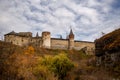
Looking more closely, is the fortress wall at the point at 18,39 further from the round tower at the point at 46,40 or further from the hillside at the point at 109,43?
the hillside at the point at 109,43

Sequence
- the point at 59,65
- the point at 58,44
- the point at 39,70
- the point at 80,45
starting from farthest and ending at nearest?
the point at 80,45 → the point at 58,44 → the point at 59,65 → the point at 39,70

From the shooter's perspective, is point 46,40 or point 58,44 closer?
point 46,40

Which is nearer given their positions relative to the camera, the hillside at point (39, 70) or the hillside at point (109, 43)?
the hillside at point (39, 70)

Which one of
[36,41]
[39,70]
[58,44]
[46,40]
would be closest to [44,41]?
[46,40]

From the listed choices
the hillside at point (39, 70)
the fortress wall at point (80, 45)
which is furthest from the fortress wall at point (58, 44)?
the hillside at point (39, 70)

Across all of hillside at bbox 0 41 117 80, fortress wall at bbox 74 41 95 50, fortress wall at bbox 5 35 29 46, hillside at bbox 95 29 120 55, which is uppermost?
fortress wall at bbox 5 35 29 46

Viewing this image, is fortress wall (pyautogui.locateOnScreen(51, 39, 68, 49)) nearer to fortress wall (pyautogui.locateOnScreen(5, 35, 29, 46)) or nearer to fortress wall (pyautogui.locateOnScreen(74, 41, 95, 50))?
fortress wall (pyautogui.locateOnScreen(74, 41, 95, 50))

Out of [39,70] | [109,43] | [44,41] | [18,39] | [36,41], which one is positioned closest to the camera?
[39,70]

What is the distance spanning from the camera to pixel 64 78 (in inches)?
1592

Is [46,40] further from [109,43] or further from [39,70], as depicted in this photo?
[39,70]

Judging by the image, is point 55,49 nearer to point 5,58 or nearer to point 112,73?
point 112,73

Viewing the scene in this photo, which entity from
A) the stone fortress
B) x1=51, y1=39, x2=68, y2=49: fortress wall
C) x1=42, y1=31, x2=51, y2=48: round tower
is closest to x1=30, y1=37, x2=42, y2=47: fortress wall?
the stone fortress

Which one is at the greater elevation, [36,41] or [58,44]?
[36,41]

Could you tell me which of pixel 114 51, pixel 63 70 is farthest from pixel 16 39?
pixel 114 51
